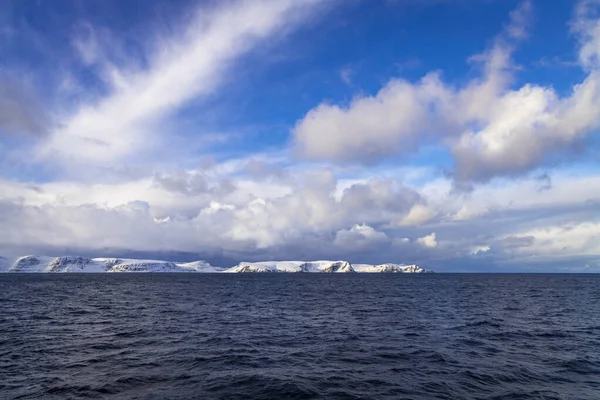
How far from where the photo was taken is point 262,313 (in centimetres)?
6875

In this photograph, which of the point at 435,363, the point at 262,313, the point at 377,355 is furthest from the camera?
the point at 262,313

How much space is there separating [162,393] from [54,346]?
74.4ft

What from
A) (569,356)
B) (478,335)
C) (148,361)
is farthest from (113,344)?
(569,356)

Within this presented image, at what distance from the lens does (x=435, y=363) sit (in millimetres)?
32844

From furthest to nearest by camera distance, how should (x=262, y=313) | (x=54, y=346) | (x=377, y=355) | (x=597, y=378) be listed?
(x=262, y=313), (x=54, y=346), (x=377, y=355), (x=597, y=378)

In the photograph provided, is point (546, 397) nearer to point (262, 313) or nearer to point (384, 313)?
point (384, 313)

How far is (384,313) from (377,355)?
34.9 m

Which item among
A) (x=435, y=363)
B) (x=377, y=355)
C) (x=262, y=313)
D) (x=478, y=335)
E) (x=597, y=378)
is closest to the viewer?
(x=597, y=378)

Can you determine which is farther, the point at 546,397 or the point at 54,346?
the point at 54,346

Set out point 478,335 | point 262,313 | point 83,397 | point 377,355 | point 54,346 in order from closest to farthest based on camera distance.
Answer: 1. point 83,397
2. point 377,355
3. point 54,346
4. point 478,335
5. point 262,313

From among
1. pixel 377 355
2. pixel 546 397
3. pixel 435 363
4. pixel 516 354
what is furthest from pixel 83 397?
pixel 516 354

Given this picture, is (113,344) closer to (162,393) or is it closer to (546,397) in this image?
(162,393)

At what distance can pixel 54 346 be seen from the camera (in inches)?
1553

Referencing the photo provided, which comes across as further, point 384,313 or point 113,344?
point 384,313
